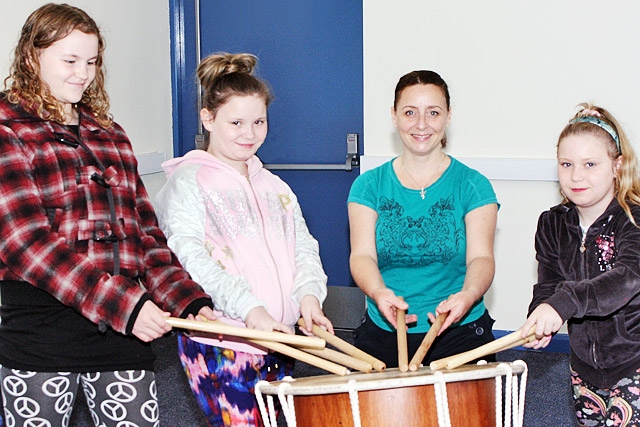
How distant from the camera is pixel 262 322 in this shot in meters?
1.77

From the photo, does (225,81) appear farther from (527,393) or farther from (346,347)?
(527,393)

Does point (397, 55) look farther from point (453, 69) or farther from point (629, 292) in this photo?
point (629, 292)

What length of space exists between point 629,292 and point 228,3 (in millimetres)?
3137

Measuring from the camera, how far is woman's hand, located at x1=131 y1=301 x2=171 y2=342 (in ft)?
5.62

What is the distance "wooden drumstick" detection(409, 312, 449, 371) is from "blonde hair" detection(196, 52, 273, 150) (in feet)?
2.32

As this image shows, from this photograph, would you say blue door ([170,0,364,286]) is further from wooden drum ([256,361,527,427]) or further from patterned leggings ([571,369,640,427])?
wooden drum ([256,361,527,427])

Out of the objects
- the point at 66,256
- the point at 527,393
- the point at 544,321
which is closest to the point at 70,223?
the point at 66,256

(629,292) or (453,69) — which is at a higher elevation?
(453,69)

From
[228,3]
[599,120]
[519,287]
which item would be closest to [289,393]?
[599,120]

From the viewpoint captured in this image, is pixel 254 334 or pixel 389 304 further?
pixel 389 304

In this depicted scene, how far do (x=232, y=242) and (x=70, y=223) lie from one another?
1.32ft

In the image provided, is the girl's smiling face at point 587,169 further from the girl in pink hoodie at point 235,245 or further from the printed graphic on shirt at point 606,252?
the girl in pink hoodie at point 235,245

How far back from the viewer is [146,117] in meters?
4.31

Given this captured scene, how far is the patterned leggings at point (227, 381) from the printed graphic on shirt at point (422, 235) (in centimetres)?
50
